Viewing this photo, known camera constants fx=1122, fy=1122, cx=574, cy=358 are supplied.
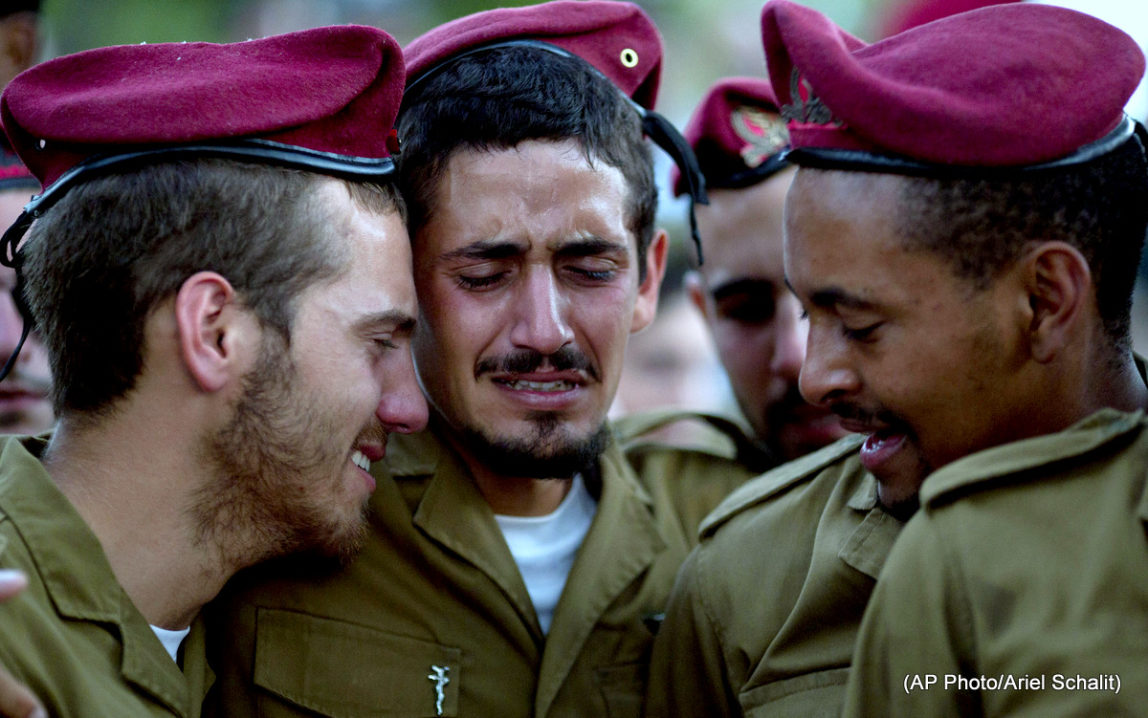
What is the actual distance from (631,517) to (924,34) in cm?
167

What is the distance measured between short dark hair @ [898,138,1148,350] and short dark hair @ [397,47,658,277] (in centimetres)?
107

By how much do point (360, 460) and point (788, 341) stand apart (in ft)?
5.73

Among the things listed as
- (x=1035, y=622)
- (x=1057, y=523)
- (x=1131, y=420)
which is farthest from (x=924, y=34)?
(x=1035, y=622)

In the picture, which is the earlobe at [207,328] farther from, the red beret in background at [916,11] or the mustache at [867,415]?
the red beret in background at [916,11]

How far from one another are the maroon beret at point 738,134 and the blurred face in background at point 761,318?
7 centimetres

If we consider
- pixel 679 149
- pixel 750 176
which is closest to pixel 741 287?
pixel 750 176

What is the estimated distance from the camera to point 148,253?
8.46ft

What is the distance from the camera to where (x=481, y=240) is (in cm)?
298

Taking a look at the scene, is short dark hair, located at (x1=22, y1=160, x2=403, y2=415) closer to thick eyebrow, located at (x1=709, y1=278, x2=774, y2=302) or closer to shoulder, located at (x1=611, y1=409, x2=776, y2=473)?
shoulder, located at (x1=611, y1=409, x2=776, y2=473)

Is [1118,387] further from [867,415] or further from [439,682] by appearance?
[439,682]

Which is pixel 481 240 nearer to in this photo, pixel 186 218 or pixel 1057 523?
pixel 186 218

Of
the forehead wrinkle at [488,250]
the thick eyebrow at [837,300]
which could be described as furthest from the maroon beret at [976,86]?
the forehead wrinkle at [488,250]

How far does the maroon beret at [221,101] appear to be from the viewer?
2.54 meters

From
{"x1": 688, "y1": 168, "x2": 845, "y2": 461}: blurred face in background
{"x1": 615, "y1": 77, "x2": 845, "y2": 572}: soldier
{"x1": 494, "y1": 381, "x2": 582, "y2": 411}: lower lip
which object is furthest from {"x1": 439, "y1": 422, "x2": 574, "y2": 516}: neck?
{"x1": 688, "y1": 168, "x2": 845, "y2": 461}: blurred face in background
